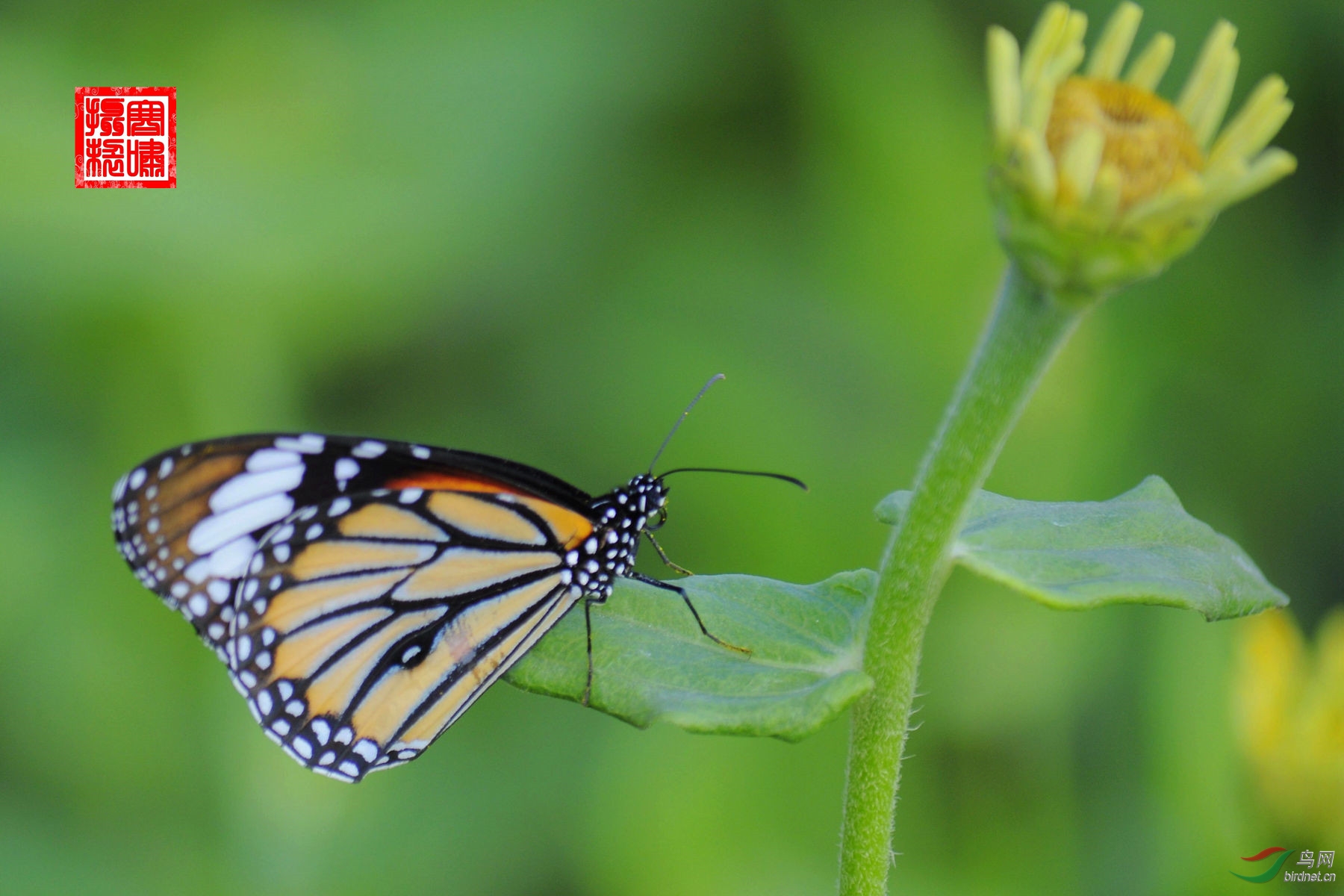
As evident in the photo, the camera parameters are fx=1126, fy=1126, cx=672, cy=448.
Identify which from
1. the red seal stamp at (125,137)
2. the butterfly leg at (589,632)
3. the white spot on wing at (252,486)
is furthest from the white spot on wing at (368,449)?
the red seal stamp at (125,137)

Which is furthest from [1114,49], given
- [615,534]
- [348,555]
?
[348,555]

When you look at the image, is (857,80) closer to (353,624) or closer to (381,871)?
(353,624)

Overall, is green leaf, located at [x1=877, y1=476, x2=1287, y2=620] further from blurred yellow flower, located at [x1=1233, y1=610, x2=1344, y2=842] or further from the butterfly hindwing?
the butterfly hindwing

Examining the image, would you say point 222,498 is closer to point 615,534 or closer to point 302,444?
point 302,444

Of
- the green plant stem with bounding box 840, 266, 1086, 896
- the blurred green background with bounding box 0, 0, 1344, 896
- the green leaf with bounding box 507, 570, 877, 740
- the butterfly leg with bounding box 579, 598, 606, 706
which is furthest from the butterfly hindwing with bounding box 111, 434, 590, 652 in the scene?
the green plant stem with bounding box 840, 266, 1086, 896

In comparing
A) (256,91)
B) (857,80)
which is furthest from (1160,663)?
(256,91)

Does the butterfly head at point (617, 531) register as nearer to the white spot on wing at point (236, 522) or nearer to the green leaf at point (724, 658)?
the green leaf at point (724, 658)
